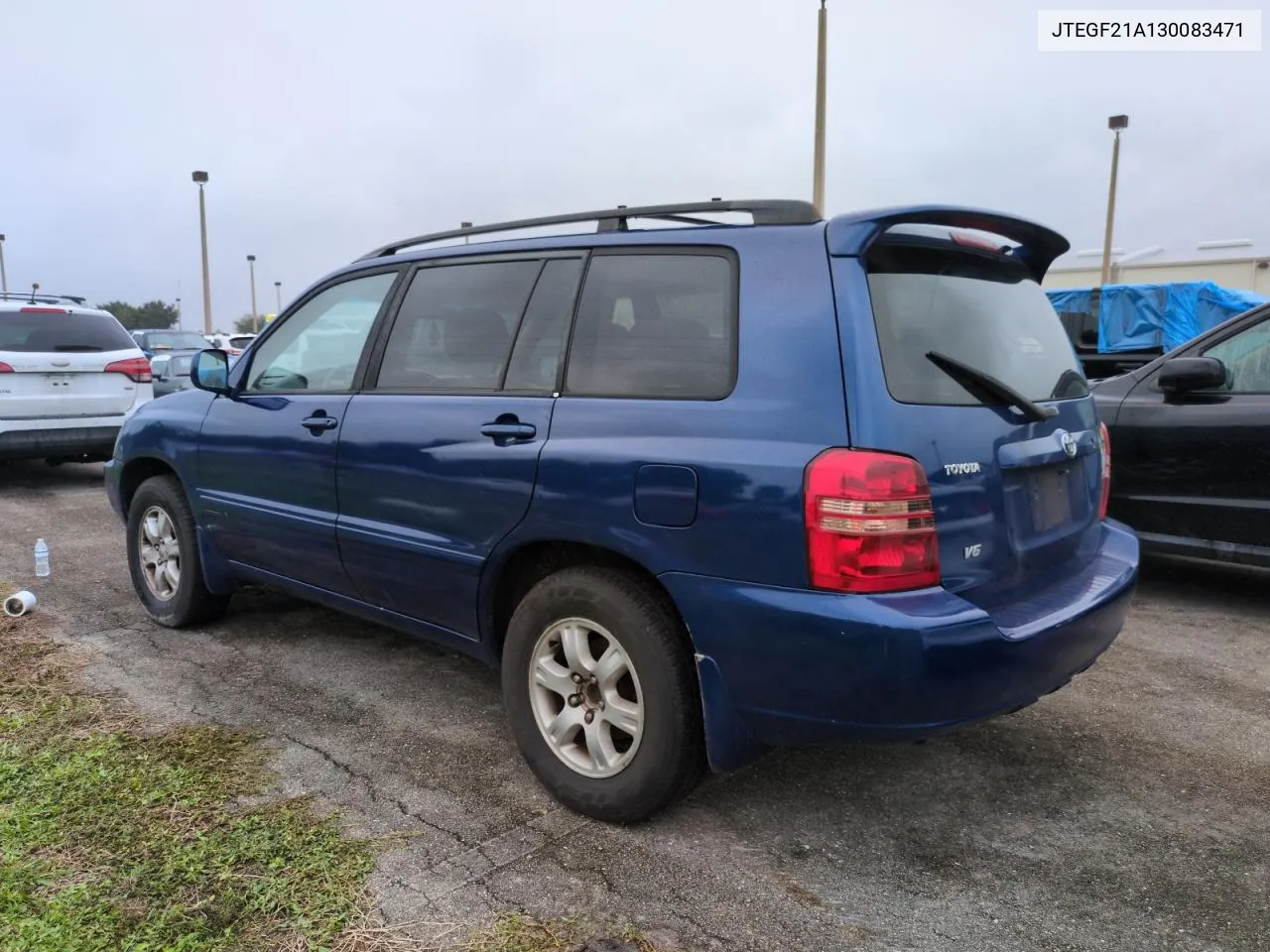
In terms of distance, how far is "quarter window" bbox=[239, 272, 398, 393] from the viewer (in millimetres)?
3773

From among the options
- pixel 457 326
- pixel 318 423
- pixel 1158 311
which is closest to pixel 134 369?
pixel 318 423

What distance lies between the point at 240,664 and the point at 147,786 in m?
1.24

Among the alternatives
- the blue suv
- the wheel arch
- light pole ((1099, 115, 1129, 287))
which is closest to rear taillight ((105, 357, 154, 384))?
the blue suv

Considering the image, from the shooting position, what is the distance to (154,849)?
2.64m

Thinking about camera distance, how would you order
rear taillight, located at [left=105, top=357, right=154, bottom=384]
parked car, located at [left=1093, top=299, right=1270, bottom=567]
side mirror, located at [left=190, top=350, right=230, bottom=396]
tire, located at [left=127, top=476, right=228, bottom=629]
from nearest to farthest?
side mirror, located at [left=190, top=350, right=230, bottom=396]
tire, located at [left=127, top=476, right=228, bottom=629]
parked car, located at [left=1093, top=299, right=1270, bottom=567]
rear taillight, located at [left=105, top=357, right=154, bottom=384]

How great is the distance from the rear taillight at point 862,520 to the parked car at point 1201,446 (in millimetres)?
3332

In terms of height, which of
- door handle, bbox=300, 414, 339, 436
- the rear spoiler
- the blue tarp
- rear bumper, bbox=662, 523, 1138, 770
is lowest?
rear bumper, bbox=662, 523, 1138, 770

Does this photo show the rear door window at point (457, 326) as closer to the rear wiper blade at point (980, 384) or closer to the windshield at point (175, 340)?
the rear wiper blade at point (980, 384)

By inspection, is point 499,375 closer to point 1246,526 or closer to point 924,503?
point 924,503

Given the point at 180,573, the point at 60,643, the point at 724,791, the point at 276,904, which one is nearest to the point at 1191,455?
the point at 724,791

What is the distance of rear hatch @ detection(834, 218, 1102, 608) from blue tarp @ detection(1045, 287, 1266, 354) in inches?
467

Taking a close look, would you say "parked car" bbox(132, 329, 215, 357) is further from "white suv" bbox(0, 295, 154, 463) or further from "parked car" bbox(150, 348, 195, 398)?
"white suv" bbox(0, 295, 154, 463)

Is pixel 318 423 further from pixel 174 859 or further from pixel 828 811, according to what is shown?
pixel 828 811

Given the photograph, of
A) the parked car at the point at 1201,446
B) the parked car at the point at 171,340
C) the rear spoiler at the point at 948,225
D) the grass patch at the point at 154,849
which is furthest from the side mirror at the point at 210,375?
the parked car at the point at 171,340
